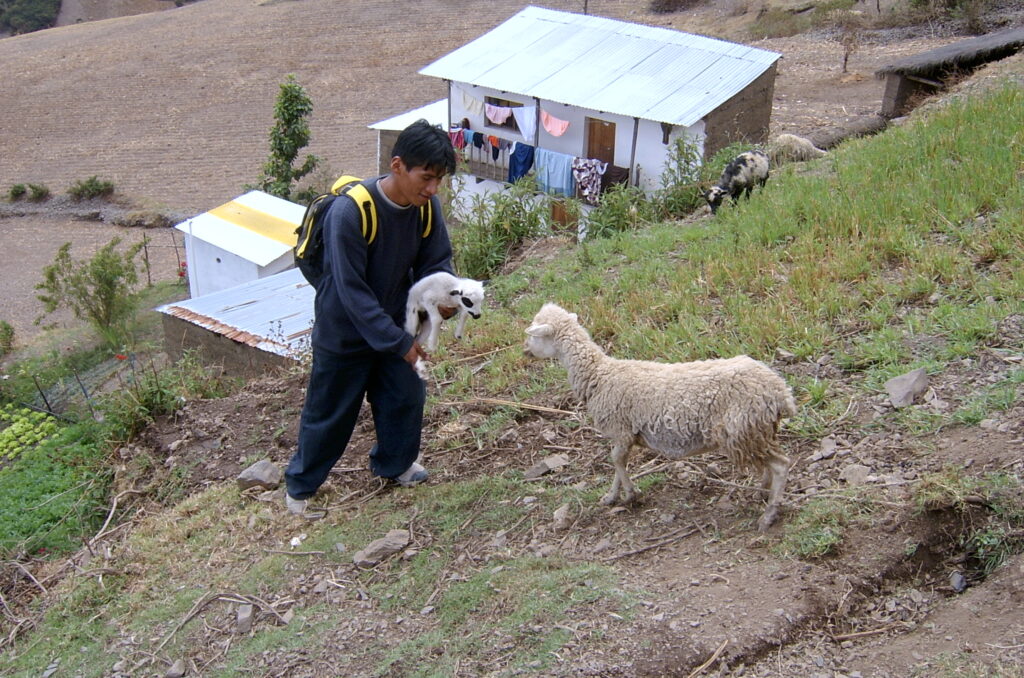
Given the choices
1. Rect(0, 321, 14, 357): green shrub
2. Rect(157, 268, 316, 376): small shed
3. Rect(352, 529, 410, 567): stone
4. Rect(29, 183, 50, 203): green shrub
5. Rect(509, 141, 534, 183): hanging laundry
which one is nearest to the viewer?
Rect(352, 529, 410, 567): stone

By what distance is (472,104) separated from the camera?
21609mm

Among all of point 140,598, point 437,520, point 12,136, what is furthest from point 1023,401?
point 12,136

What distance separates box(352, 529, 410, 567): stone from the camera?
4.48 meters

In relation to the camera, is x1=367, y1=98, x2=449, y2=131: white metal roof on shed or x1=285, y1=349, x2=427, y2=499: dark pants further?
x1=367, y1=98, x2=449, y2=131: white metal roof on shed

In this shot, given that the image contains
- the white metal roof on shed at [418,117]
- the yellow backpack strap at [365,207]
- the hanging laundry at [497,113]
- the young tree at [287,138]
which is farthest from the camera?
the young tree at [287,138]

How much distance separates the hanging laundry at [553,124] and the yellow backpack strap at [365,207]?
52.2ft

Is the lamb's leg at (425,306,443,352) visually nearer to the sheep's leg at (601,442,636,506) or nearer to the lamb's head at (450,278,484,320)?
the lamb's head at (450,278,484,320)

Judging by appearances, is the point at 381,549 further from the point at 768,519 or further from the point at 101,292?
the point at 101,292

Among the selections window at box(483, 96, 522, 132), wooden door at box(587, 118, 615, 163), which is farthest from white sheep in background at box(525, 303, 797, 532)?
window at box(483, 96, 522, 132)

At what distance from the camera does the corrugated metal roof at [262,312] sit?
11.2 metres

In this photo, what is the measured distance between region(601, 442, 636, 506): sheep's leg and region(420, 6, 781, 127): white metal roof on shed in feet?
44.5

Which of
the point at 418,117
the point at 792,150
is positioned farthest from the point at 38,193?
the point at 792,150

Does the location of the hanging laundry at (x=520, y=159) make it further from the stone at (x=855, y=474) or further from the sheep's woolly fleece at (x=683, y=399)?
the stone at (x=855, y=474)

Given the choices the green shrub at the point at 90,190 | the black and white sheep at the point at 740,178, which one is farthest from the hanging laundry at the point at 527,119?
the green shrub at the point at 90,190
